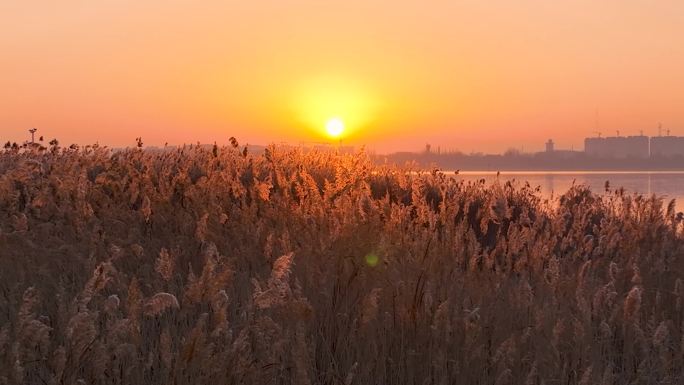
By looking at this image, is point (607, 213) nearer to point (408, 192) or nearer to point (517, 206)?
point (517, 206)

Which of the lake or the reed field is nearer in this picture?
the reed field

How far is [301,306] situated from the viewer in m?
2.94

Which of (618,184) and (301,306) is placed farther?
(618,184)

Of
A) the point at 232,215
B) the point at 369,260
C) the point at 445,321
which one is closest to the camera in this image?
the point at 445,321

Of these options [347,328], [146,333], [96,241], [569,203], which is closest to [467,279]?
[347,328]

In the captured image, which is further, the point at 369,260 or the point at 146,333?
the point at 369,260

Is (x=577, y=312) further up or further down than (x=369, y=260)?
further down

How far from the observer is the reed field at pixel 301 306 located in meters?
2.70

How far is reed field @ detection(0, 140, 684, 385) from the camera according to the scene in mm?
2695

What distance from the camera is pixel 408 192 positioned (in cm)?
980

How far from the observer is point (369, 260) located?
4383mm

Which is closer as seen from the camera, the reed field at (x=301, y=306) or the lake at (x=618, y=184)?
the reed field at (x=301, y=306)

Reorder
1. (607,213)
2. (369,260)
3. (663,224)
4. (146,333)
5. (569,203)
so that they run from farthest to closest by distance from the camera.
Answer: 1. (569,203)
2. (607,213)
3. (663,224)
4. (369,260)
5. (146,333)

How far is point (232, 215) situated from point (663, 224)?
16.7ft
